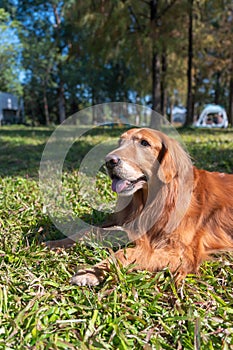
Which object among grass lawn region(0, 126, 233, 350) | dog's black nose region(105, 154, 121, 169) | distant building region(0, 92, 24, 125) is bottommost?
grass lawn region(0, 126, 233, 350)

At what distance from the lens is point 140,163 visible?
103 inches

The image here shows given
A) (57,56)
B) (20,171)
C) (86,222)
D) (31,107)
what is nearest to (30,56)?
(57,56)

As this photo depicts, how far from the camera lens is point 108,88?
3756 cm

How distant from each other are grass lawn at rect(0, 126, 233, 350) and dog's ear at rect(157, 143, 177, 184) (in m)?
0.74

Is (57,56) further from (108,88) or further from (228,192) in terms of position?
(228,192)

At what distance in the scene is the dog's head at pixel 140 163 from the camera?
100 inches

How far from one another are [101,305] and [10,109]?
40.4m

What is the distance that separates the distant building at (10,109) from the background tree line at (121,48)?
1668 mm

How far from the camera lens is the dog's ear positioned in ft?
8.63

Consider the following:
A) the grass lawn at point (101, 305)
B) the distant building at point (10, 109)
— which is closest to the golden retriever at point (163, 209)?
the grass lawn at point (101, 305)

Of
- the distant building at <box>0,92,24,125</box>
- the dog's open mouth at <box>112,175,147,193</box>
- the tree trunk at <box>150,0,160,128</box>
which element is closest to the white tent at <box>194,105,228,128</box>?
the tree trunk at <box>150,0,160,128</box>

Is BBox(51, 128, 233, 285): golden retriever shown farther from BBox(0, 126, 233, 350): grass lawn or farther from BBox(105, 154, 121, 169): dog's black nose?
BBox(0, 126, 233, 350): grass lawn

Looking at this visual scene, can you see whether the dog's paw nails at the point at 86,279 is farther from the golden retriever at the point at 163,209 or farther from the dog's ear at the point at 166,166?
the dog's ear at the point at 166,166

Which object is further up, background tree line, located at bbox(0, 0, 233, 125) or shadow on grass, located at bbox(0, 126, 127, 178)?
background tree line, located at bbox(0, 0, 233, 125)
